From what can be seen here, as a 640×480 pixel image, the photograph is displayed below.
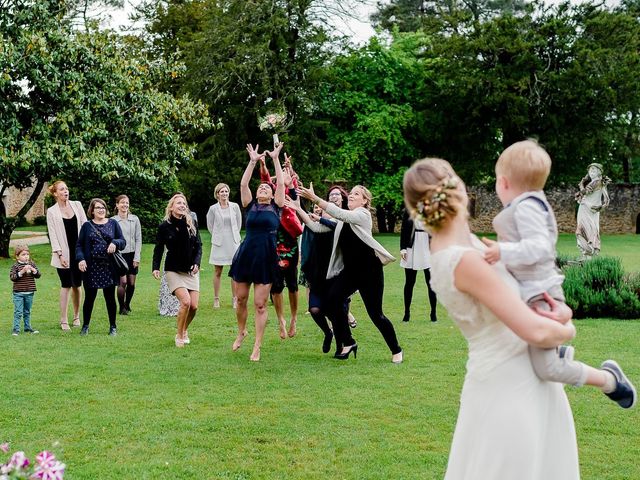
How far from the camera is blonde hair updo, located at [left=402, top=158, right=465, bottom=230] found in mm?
3260

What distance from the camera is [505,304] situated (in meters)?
3.07

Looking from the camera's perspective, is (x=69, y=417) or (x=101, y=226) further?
(x=101, y=226)

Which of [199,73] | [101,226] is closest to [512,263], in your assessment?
[101,226]

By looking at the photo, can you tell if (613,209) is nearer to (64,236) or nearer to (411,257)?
(411,257)

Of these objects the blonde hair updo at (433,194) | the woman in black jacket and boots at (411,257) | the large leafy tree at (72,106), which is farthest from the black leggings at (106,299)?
the large leafy tree at (72,106)

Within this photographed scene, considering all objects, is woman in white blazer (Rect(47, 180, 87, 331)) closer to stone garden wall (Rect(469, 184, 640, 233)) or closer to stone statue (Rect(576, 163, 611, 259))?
stone statue (Rect(576, 163, 611, 259))

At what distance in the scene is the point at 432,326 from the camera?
41.3ft

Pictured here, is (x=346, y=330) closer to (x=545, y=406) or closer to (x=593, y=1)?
(x=545, y=406)

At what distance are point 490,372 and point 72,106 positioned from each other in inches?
893

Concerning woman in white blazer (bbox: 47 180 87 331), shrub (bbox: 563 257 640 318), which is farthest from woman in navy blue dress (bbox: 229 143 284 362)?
shrub (bbox: 563 257 640 318)

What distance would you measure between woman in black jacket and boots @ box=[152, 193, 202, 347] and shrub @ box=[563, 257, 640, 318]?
6796 mm

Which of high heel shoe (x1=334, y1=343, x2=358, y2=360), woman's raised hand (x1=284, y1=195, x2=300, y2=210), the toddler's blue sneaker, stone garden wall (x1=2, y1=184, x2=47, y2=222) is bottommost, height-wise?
high heel shoe (x1=334, y1=343, x2=358, y2=360)

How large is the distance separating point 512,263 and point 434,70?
134 feet

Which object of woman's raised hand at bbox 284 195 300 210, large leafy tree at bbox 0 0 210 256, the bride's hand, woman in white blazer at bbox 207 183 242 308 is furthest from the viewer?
large leafy tree at bbox 0 0 210 256
